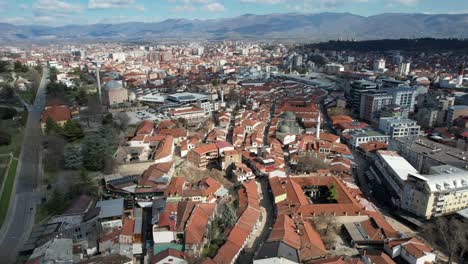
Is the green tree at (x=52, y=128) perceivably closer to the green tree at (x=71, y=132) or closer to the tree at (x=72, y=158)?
the green tree at (x=71, y=132)

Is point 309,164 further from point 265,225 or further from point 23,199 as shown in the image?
point 23,199

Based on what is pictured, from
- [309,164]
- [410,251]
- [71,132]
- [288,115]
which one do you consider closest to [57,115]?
[71,132]

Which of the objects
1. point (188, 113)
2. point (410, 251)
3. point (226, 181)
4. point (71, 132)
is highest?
point (71, 132)

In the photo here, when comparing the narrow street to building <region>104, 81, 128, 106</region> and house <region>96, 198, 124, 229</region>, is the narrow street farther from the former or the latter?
building <region>104, 81, 128, 106</region>

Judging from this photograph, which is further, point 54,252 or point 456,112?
point 456,112

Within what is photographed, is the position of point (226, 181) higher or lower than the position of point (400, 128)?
lower

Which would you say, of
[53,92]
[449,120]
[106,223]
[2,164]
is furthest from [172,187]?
[449,120]

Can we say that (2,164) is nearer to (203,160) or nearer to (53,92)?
(203,160)

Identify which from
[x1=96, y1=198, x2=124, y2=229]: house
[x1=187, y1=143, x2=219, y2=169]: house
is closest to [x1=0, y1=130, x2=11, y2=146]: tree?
[x1=96, y1=198, x2=124, y2=229]: house
